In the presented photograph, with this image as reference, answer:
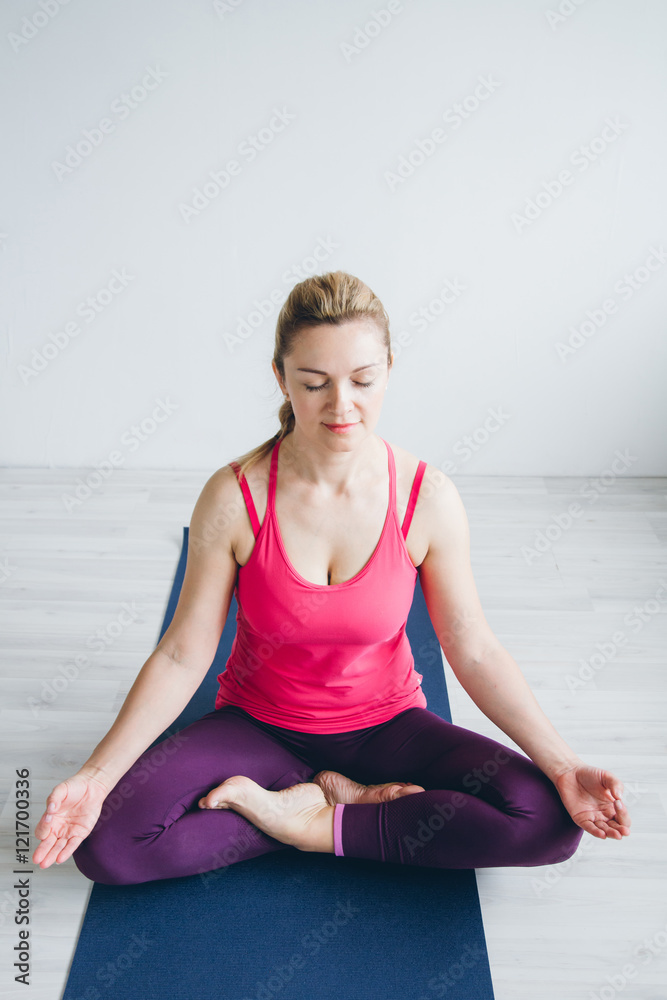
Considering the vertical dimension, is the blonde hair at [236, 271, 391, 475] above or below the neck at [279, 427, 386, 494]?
above

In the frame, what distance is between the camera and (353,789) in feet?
5.14

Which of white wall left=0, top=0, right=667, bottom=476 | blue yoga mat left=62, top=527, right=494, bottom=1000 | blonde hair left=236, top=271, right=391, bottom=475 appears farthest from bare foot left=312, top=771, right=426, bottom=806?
white wall left=0, top=0, right=667, bottom=476

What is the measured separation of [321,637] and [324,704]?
176 millimetres

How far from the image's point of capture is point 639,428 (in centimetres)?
297

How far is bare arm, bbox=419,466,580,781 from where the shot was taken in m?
1.48

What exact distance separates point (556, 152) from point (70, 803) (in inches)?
89.9

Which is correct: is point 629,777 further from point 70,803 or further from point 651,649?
point 70,803

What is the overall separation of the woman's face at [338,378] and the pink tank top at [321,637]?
0.19m

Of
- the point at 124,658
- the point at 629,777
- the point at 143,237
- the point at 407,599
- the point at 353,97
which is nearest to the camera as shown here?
the point at 407,599

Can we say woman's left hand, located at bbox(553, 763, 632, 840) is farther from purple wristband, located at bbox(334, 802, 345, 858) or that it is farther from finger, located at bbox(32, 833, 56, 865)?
finger, located at bbox(32, 833, 56, 865)

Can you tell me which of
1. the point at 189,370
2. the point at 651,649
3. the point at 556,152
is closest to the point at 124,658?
the point at 189,370

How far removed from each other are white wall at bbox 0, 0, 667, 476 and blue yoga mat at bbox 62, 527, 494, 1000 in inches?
64.8

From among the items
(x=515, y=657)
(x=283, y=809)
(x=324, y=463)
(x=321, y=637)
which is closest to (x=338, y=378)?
(x=324, y=463)

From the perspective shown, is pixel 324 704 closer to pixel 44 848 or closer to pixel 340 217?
pixel 44 848
